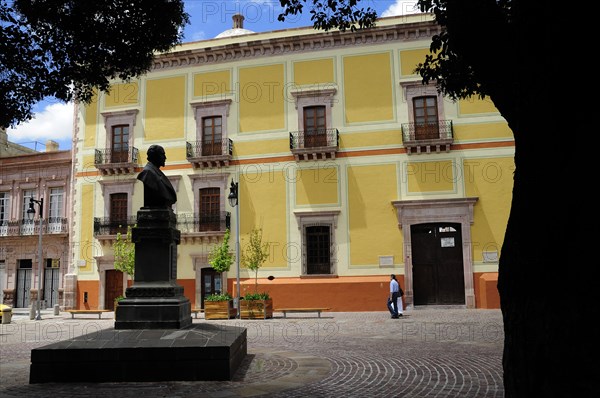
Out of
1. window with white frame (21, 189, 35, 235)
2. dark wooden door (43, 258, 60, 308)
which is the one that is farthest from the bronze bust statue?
window with white frame (21, 189, 35, 235)

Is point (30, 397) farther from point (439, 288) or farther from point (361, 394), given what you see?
point (439, 288)

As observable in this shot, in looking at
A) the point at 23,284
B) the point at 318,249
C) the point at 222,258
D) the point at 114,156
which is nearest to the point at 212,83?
the point at 114,156

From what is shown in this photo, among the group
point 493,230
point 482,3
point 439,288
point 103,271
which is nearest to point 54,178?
point 103,271

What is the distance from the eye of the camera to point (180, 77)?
2502cm

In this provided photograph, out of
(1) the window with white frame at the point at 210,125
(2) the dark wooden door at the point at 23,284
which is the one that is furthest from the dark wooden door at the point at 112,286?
(1) the window with white frame at the point at 210,125

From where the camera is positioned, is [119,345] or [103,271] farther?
[103,271]

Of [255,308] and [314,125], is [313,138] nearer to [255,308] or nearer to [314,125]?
[314,125]

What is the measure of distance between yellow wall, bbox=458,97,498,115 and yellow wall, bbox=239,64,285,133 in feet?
25.7

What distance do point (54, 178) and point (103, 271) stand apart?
6737 millimetres

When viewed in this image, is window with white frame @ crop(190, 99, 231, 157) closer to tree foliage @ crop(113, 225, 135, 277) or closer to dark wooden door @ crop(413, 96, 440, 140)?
tree foliage @ crop(113, 225, 135, 277)

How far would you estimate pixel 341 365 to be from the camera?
8219 millimetres

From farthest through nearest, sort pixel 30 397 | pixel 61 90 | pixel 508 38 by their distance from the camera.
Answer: pixel 61 90
pixel 30 397
pixel 508 38

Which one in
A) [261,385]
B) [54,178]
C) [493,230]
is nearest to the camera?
[261,385]

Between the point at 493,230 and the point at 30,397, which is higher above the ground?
the point at 493,230
